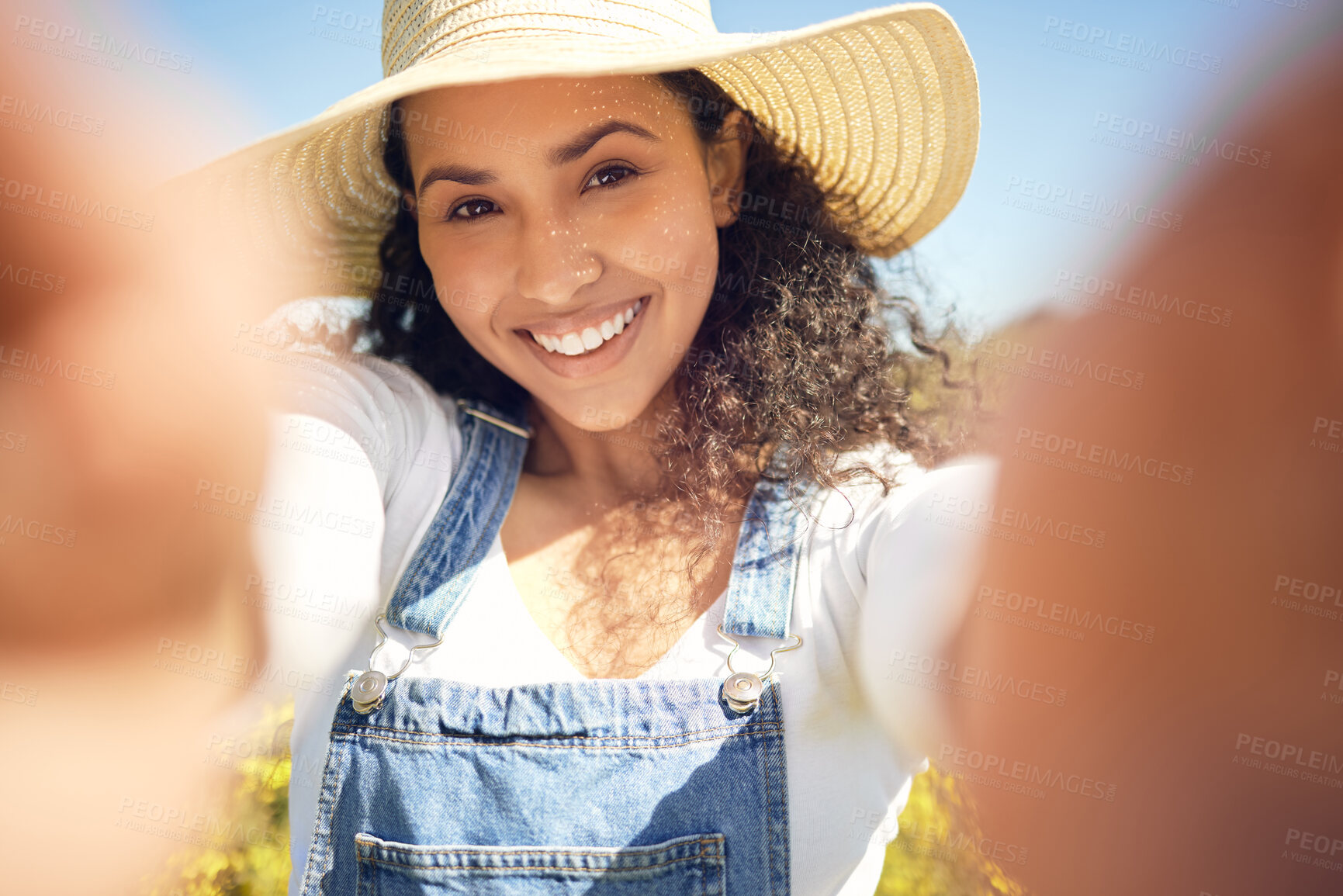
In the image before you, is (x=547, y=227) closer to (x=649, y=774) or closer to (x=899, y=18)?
(x=899, y=18)

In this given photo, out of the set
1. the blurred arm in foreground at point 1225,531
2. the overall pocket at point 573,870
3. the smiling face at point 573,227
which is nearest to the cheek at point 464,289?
the smiling face at point 573,227

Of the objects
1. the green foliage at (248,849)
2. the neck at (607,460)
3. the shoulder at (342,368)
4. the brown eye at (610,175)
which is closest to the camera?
the brown eye at (610,175)

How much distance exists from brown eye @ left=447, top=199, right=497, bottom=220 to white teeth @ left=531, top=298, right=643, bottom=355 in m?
0.24

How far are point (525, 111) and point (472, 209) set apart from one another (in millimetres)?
226

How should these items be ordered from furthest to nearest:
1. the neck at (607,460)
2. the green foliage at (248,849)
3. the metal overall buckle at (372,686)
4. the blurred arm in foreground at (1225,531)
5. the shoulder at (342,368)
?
the green foliage at (248,849) → the neck at (607,460) → the shoulder at (342,368) → the metal overall buckle at (372,686) → the blurred arm in foreground at (1225,531)

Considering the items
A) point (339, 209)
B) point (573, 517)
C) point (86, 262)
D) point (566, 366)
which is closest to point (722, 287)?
point (566, 366)

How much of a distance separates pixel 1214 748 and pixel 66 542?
92 cm

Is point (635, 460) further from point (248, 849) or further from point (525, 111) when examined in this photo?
point (248, 849)

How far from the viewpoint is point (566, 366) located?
1.48 metres

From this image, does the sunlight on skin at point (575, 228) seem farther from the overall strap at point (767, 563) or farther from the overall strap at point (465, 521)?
the overall strap at point (767, 563)

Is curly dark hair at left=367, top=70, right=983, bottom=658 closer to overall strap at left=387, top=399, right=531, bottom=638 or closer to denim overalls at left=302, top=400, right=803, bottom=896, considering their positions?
overall strap at left=387, top=399, right=531, bottom=638

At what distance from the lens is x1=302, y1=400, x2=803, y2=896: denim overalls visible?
115cm

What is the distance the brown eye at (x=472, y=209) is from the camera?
141 centimetres

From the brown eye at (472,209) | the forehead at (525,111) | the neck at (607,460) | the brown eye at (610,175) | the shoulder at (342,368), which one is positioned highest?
the forehead at (525,111)
